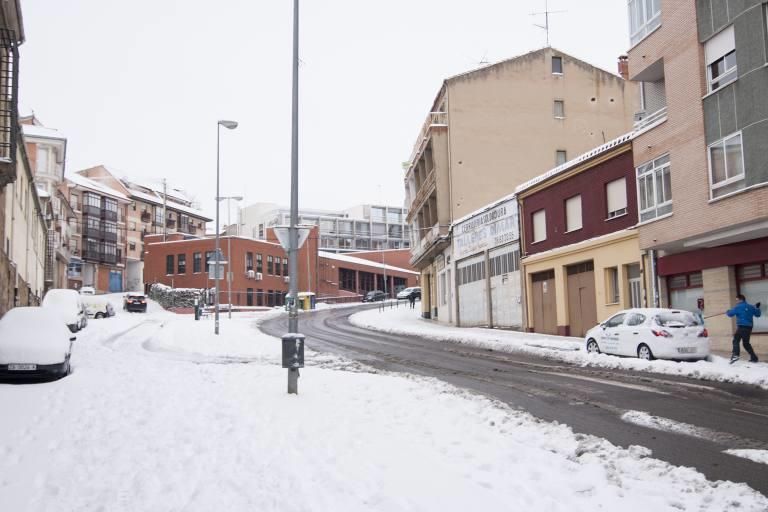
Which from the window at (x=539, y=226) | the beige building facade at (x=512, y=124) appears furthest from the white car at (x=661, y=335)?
the beige building facade at (x=512, y=124)

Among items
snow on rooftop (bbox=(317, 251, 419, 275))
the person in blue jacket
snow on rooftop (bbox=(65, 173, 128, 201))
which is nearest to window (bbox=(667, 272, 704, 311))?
the person in blue jacket

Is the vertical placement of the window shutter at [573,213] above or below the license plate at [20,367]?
above

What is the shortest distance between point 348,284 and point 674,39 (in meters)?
66.2

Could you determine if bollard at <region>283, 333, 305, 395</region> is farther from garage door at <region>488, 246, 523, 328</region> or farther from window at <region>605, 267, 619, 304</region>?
garage door at <region>488, 246, 523, 328</region>

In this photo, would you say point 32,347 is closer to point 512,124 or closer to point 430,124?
point 430,124

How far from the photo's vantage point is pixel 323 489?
18.0ft

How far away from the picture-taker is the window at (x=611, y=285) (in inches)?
938

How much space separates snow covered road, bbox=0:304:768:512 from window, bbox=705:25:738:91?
12212 millimetres

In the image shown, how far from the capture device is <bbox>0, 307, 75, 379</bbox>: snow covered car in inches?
514

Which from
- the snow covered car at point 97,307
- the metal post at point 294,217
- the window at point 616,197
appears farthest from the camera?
the snow covered car at point 97,307

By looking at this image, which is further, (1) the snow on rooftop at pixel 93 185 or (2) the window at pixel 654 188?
(1) the snow on rooftop at pixel 93 185

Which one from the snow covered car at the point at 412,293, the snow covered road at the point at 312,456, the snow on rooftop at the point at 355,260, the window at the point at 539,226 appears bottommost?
the snow covered road at the point at 312,456

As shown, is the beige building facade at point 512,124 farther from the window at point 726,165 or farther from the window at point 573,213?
the window at point 726,165

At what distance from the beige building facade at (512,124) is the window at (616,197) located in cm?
1451
